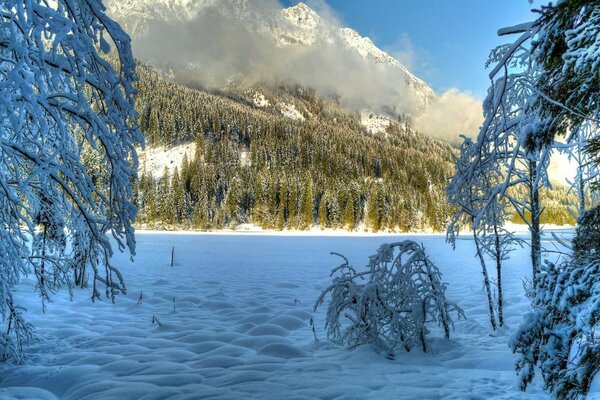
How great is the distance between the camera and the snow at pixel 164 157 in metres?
114

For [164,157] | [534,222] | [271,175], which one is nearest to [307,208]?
[271,175]

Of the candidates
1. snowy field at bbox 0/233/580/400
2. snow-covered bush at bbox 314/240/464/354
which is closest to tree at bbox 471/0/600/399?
snowy field at bbox 0/233/580/400

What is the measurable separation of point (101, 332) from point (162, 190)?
89.6 meters

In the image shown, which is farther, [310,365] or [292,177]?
[292,177]

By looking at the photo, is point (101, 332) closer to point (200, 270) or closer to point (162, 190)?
point (200, 270)

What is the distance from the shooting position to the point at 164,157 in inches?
4815

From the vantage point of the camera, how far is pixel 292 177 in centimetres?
10119

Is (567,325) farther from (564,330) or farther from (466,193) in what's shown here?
(466,193)

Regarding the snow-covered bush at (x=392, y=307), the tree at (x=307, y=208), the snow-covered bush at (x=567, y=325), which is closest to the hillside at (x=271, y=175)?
the tree at (x=307, y=208)

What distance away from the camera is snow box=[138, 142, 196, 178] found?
114 meters

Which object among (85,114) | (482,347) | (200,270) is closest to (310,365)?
(482,347)

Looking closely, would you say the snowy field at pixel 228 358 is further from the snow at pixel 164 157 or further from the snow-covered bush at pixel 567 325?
the snow at pixel 164 157

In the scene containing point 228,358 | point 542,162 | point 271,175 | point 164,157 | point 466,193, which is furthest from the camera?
point 164,157

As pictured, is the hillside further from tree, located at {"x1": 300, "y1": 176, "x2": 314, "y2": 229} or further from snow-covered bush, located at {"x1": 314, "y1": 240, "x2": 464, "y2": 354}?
snow-covered bush, located at {"x1": 314, "y1": 240, "x2": 464, "y2": 354}
